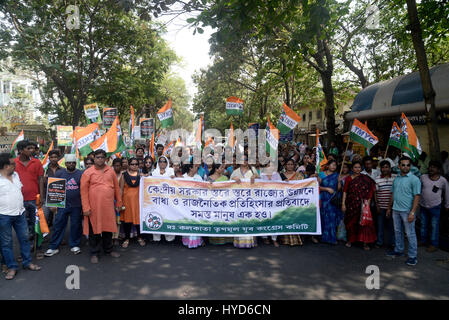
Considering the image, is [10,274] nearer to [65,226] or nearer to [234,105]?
[65,226]

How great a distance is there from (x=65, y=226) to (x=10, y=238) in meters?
1.09

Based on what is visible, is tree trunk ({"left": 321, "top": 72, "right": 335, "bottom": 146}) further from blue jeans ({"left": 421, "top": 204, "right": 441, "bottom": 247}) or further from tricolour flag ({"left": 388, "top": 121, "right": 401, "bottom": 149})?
blue jeans ({"left": 421, "top": 204, "right": 441, "bottom": 247})

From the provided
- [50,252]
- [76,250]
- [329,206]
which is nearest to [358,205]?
[329,206]

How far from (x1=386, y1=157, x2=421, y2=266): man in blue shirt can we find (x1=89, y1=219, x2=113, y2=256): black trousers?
4.91 meters

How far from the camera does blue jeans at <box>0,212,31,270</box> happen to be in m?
4.48

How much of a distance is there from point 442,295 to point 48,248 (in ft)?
20.6

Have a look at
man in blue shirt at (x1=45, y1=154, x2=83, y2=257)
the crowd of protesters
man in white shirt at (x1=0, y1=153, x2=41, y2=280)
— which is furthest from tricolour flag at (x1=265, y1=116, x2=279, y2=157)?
man in white shirt at (x1=0, y1=153, x2=41, y2=280)

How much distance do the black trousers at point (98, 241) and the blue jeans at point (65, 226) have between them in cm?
50

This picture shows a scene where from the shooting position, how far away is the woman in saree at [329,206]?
6.12 m

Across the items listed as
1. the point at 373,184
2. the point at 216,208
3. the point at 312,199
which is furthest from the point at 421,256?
the point at 216,208

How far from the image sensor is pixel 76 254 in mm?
5523

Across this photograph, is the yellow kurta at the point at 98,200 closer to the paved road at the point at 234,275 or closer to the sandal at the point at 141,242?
the paved road at the point at 234,275

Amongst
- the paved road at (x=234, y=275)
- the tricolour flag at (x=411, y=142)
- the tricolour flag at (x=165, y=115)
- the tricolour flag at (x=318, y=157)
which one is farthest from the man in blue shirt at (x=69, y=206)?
the tricolour flag at (x=411, y=142)
